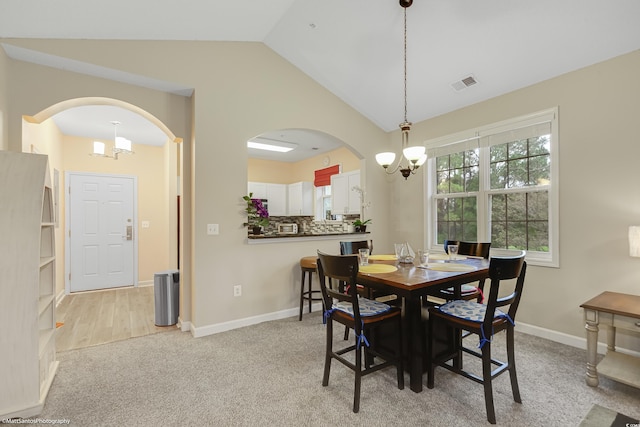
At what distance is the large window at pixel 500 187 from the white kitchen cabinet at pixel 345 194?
1.59 m

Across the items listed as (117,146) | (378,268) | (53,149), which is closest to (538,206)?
(378,268)

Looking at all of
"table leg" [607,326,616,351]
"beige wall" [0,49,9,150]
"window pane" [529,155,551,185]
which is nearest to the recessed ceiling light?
"beige wall" [0,49,9,150]

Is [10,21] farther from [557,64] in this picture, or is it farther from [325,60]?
[557,64]

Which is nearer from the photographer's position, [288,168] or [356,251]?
[356,251]

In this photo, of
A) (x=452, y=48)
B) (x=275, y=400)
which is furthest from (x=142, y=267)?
(x=452, y=48)

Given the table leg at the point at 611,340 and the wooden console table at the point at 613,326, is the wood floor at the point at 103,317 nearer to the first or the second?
the wooden console table at the point at 613,326

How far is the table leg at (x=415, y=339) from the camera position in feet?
6.84

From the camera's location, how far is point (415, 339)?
6.89 feet

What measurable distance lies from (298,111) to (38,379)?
3314mm

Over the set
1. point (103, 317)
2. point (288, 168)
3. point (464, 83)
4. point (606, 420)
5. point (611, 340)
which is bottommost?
point (103, 317)

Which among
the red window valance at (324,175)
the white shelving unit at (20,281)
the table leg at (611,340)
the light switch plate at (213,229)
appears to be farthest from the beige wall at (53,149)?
the table leg at (611,340)

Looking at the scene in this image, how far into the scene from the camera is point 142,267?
5516 millimetres

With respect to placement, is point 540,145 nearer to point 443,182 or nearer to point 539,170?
point 539,170

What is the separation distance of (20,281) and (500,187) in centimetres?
425
